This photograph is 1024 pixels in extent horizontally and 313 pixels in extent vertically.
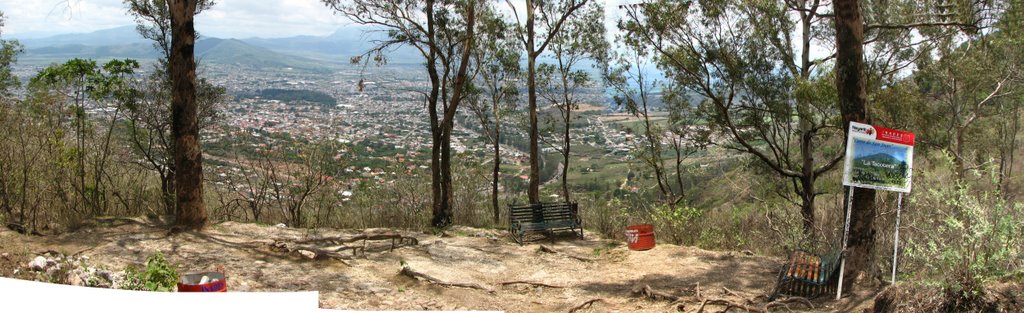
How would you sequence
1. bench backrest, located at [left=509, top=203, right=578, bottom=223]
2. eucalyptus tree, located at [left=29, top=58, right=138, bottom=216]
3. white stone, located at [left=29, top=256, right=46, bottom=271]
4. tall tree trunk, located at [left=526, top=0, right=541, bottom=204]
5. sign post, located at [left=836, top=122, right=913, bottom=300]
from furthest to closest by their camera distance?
tall tree trunk, located at [left=526, top=0, right=541, bottom=204], bench backrest, located at [left=509, top=203, right=578, bottom=223], eucalyptus tree, located at [left=29, top=58, right=138, bottom=216], sign post, located at [left=836, top=122, right=913, bottom=300], white stone, located at [left=29, top=256, right=46, bottom=271]

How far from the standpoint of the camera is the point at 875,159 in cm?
605

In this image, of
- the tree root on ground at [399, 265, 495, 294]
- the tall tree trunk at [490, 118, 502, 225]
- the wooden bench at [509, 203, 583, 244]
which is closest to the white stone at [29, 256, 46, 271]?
the tree root on ground at [399, 265, 495, 294]

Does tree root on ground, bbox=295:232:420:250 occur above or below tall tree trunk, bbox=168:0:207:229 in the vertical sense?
below

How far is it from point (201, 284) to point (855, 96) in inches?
242

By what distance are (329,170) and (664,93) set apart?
9527 mm

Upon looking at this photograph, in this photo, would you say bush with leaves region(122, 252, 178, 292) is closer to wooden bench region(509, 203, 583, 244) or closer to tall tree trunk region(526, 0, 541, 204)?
wooden bench region(509, 203, 583, 244)

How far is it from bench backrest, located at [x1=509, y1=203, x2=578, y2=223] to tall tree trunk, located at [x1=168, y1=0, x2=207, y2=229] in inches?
194

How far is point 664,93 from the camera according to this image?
734 inches

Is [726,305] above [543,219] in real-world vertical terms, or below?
above

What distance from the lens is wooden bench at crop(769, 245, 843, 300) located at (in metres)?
6.46

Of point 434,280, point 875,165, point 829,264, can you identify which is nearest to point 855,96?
point 875,165

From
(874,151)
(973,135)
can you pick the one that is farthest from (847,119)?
(973,135)

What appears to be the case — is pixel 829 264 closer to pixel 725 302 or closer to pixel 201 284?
pixel 725 302

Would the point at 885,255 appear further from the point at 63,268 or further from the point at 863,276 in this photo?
the point at 63,268
